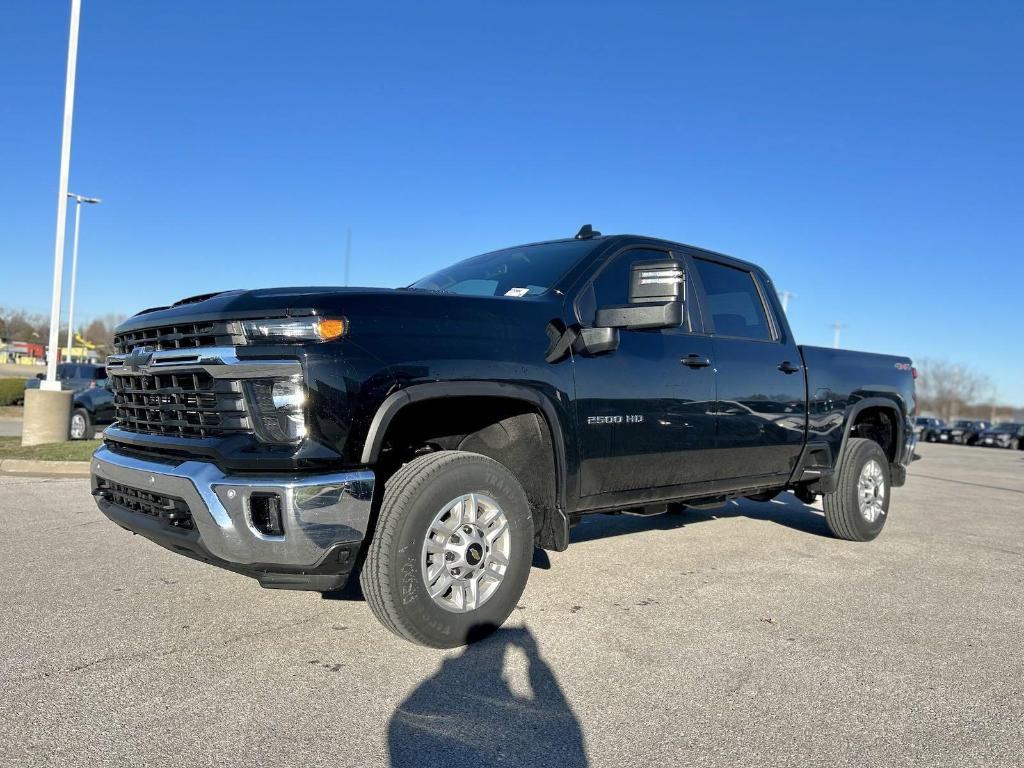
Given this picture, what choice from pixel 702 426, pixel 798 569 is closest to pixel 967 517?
pixel 798 569

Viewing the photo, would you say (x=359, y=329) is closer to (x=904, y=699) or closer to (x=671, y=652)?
(x=671, y=652)

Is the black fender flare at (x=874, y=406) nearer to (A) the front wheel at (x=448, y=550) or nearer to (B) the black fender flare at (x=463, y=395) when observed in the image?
(B) the black fender flare at (x=463, y=395)

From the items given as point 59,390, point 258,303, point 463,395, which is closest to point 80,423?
point 59,390

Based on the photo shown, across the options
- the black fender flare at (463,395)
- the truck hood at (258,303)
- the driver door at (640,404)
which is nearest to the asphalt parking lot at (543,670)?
the driver door at (640,404)

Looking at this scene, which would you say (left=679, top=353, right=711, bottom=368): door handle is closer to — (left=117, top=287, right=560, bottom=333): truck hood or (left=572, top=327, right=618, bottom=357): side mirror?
(left=572, top=327, right=618, bottom=357): side mirror

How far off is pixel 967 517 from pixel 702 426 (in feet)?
16.8

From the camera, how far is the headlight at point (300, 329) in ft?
9.62

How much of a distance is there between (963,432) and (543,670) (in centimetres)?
4535

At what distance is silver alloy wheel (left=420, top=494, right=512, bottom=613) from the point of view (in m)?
3.19

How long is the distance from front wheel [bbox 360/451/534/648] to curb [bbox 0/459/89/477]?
7.08 m

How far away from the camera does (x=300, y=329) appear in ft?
9.62

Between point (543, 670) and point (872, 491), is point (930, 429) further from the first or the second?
point (543, 670)

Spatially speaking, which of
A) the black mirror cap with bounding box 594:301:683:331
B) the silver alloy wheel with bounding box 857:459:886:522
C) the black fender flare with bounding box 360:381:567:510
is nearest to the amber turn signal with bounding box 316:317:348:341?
the black fender flare with bounding box 360:381:567:510

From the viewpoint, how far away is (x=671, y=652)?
3320 mm
